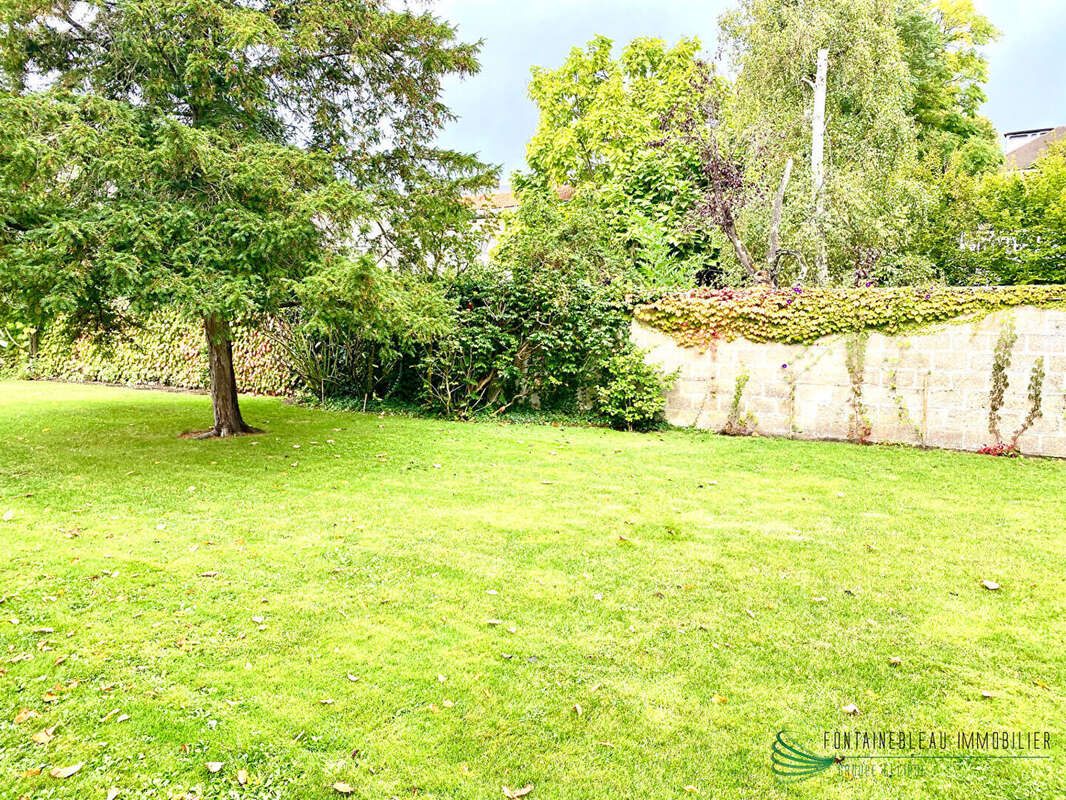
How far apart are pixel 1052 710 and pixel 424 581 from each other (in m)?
3.02

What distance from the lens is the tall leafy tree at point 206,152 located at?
5.15 m

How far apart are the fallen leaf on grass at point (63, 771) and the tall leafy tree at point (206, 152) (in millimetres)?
3924

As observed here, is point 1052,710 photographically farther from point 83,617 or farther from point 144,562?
point 144,562

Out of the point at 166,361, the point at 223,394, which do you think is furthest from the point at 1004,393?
the point at 166,361

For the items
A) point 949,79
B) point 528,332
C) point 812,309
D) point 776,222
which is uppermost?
point 949,79

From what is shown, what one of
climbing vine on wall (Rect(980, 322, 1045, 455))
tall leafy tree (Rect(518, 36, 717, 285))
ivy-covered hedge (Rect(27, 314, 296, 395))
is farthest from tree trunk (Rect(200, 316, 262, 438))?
climbing vine on wall (Rect(980, 322, 1045, 455))

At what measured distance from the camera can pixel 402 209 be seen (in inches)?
298

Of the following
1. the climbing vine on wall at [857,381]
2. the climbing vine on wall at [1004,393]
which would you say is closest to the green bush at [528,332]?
the climbing vine on wall at [857,381]

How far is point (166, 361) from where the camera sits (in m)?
14.3

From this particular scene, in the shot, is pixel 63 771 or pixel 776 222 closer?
pixel 63 771

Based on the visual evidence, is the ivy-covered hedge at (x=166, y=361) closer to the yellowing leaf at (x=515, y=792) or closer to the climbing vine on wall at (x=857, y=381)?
the climbing vine on wall at (x=857, y=381)

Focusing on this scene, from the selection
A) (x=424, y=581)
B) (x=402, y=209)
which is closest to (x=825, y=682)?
(x=424, y=581)

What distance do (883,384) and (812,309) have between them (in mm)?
1439

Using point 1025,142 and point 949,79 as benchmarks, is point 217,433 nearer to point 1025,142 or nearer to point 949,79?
point 949,79
